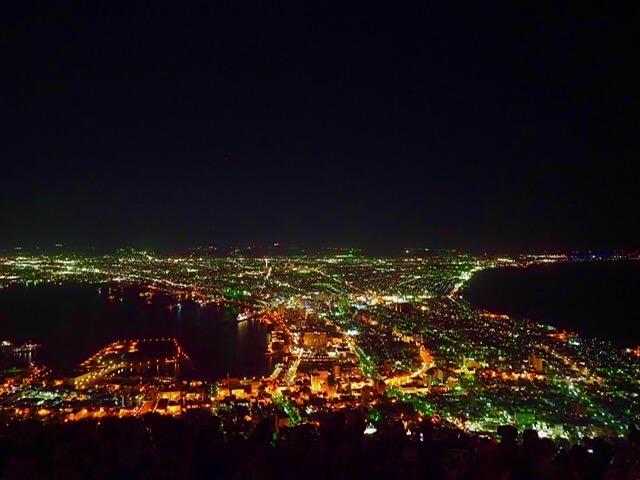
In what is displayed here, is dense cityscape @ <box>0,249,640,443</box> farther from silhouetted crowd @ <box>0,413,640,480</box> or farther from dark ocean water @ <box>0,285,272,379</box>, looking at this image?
silhouetted crowd @ <box>0,413,640,480</box>

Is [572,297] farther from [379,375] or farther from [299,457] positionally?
Answer: [299,457]

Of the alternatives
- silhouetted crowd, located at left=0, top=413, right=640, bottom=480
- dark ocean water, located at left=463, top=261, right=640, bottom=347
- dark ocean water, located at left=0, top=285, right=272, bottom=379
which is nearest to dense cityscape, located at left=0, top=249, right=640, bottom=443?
dark ocean water, located at left=0, top=285, right=272, bottom=379

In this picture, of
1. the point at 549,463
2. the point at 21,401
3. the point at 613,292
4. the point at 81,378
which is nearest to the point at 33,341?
the point at 81,378

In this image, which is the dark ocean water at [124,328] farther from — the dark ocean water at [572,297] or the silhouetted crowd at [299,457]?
the dark ocean water at [572,297]

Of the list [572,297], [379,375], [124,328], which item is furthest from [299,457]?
[572,297]

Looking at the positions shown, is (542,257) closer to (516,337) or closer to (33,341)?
(516,337)

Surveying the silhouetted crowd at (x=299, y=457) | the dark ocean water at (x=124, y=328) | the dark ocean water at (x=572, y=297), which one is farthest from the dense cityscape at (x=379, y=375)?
the silhouetted crowd at (x=299, y=457)
